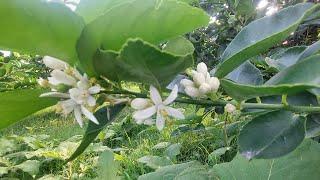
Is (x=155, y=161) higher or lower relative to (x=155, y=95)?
lower

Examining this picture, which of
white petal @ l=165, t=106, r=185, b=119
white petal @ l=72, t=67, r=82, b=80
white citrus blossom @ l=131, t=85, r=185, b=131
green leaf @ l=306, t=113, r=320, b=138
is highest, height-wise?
Result: white petal @ l=72, t=67, r=82, b=80

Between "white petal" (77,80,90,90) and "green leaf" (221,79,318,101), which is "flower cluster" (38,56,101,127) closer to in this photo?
"white petal" (77,80,90,90)

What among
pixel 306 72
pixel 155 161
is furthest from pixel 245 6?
pixel 306 72

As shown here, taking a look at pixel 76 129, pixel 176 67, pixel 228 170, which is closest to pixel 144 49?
pixel 176 67

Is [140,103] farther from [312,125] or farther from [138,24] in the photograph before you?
[312,125]

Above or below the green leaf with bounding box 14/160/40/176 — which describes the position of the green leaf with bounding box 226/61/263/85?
above

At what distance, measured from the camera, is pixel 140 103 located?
66 cm

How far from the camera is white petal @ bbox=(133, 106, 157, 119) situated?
0.65m

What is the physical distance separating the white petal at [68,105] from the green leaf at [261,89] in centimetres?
21

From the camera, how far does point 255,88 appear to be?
579mm

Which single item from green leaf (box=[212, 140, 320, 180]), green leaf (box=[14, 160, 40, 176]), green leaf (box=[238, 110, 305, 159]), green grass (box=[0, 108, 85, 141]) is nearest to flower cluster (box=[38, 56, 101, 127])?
green leaf (box=[238, 110, 305, 159])

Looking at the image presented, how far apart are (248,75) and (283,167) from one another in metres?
0.51

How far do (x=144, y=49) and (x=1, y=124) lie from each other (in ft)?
0.95

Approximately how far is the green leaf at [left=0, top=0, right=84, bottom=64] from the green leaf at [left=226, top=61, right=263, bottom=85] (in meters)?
0.40
